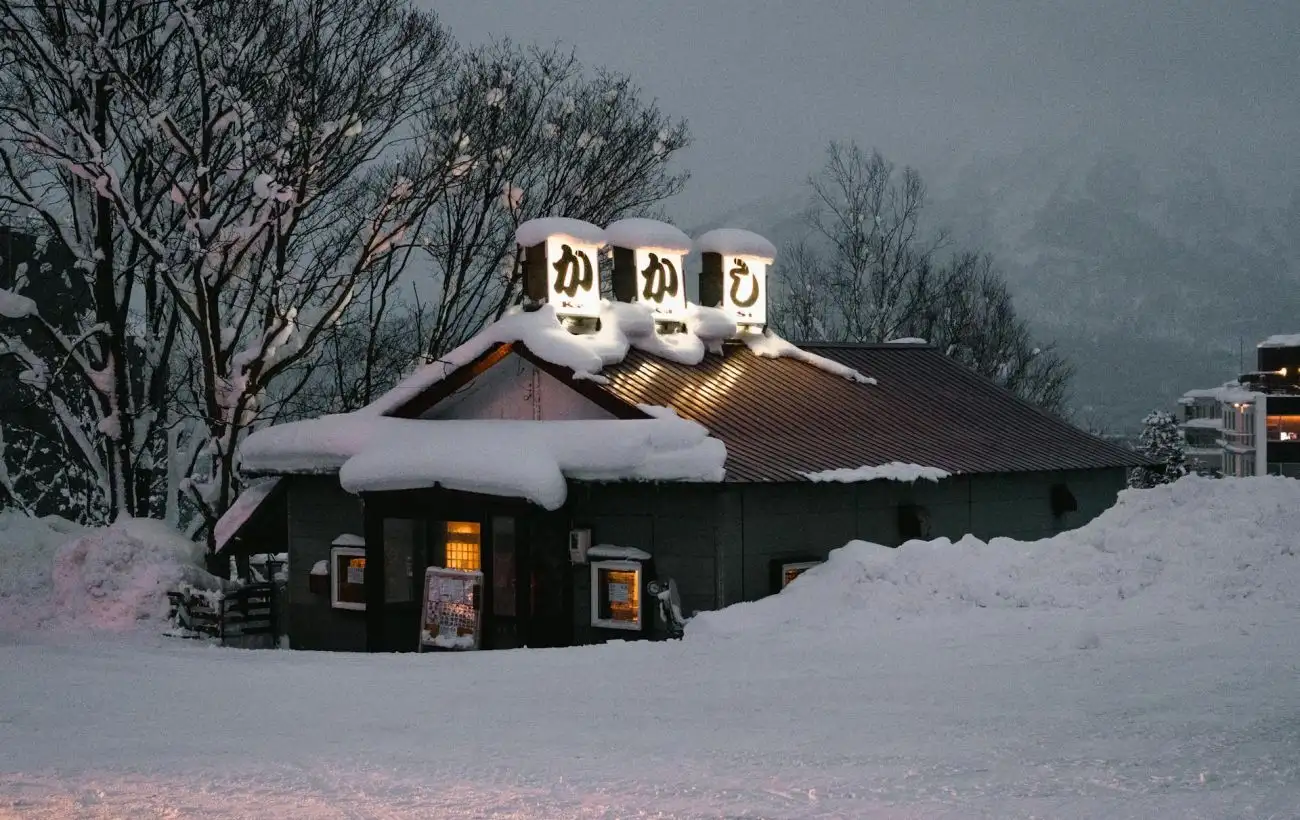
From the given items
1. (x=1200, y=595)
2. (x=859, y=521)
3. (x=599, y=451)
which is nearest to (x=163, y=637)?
(x=599, y=451)

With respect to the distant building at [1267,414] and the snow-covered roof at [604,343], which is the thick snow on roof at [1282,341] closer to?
the distant building at [1267,414]

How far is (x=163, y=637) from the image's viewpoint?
19891 mm

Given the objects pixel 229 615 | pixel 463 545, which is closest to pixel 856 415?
pixel 463 545

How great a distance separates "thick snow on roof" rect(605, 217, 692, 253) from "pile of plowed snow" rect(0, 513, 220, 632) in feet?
28.8

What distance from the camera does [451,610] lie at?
17984 mm

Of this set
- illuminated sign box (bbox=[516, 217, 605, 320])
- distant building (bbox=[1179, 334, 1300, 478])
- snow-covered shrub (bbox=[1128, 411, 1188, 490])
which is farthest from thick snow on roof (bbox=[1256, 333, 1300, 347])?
illuminated sign box (bbox=[516, 217, 605, 320])

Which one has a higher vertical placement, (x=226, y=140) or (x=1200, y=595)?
(x=226, y=140)

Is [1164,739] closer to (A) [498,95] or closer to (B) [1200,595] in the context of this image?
(B) [1200,595]

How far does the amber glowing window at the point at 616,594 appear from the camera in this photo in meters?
16.8

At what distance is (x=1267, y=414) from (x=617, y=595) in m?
54.9

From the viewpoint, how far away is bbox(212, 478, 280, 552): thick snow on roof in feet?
69.3

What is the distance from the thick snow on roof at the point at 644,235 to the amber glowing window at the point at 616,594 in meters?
6.02

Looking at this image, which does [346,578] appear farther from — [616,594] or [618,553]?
[618,553]

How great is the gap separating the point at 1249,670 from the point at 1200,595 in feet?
10.5
